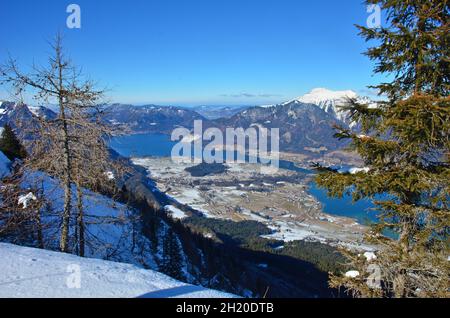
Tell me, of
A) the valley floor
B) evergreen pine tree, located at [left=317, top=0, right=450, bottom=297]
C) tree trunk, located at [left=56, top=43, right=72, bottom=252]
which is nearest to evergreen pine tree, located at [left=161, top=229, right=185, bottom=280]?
tree trunk, located at [left=56, top=43, right=72, bottom=252]

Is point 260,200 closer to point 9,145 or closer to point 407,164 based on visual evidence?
point 9,145

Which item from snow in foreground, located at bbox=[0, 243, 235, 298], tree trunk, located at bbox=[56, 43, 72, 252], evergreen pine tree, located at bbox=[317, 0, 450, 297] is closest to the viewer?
snow in foreground, located at bbox=[0, 243, 235, 298]

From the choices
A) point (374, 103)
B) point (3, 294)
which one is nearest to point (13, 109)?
point (3, 294)

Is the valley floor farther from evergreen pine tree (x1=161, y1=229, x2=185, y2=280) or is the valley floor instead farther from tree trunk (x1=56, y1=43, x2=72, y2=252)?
tree trunk (x1=56, y1=43, x2=72, y2=252)

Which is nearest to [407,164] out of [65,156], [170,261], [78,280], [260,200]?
[78,280]

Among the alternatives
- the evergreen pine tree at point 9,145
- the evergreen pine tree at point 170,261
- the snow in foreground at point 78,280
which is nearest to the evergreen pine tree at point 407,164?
the snow in foreground at point 78,280

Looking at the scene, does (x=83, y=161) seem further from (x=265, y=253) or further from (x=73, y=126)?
(x=265, y=253)

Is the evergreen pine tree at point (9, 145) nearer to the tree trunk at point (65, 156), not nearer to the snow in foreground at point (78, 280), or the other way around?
the tree trunk at point (65, 156)
